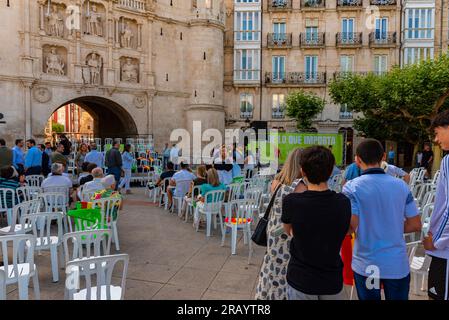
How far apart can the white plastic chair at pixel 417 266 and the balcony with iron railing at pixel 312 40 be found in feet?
84.1

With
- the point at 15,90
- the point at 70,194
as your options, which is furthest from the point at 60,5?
the point at 70,194

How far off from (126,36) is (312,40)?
13781 millimetres

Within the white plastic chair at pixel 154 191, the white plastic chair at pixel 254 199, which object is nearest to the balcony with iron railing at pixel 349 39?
the white plastic chair at pixel 154 191

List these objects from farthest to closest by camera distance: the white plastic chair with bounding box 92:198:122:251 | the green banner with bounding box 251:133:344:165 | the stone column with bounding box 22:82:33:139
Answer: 1. the stone column with bounding box 22:82:33:139
2. the green banner with bounding box 251:133:344:165
3. the white plastic chair with bounding box 92:198:122:251

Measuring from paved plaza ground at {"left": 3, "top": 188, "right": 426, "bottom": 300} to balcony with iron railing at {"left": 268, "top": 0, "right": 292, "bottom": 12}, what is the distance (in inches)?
958

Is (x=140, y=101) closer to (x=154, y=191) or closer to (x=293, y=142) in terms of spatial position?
(x=293, y=142)

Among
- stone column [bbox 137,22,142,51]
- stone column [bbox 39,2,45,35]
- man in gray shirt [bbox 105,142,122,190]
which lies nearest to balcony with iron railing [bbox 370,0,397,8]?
stone column [bbox 137,22,142,51]

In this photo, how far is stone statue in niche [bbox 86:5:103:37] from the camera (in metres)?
21.8

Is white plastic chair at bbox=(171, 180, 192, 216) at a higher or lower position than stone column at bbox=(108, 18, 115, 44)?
lower

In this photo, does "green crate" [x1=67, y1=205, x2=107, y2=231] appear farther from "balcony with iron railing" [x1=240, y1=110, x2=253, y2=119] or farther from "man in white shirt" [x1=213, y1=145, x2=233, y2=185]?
"balcony with iron railing" [x1=240, y1=110, x2=253, y2=119]

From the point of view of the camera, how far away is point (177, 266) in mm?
5242

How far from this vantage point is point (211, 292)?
4375 mm

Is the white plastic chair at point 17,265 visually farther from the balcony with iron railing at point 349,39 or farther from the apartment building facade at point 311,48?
the balcony with iron railing at point 349,39
